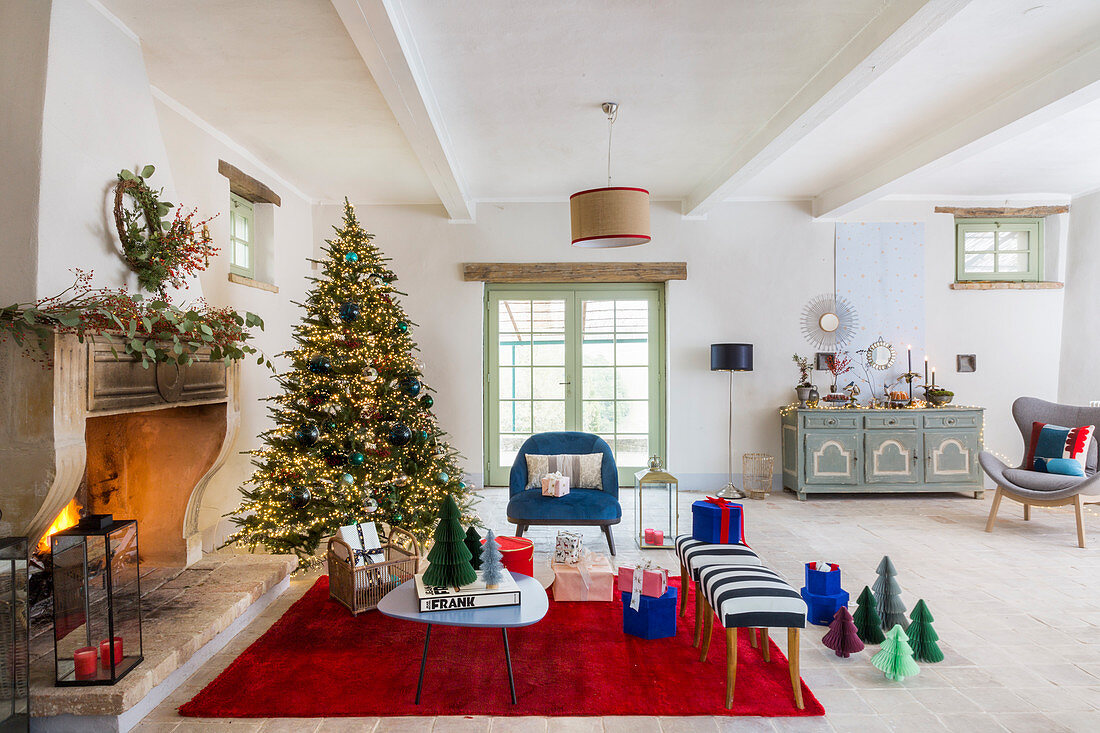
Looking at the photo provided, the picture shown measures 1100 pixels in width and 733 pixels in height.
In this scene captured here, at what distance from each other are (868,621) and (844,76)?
2.70 metres

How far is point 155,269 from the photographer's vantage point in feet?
9.73

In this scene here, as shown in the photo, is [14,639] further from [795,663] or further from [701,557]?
[795,663]

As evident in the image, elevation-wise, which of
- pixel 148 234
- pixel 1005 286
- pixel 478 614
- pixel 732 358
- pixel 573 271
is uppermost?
pixel 573 271

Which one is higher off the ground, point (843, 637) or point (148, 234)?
point (148, 234)

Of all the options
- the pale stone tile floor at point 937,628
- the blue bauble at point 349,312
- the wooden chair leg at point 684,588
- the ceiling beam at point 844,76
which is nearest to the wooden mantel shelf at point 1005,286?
the pale stone tile floor at point 937,628

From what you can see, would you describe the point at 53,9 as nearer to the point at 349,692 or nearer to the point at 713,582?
the point at 349,692

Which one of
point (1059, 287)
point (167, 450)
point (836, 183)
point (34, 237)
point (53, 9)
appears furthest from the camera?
point (1059, 287)

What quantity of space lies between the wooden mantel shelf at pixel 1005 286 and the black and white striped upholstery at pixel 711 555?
4.91 meters

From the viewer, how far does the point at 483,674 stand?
2.65 metres

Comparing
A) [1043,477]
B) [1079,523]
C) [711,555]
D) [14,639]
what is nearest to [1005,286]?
[1043,477]

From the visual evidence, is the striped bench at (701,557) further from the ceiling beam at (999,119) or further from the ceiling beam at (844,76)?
the ceiling beam at (999,119)

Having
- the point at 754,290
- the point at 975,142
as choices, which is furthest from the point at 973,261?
the point at 975,142

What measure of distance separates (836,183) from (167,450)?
18.7 feet

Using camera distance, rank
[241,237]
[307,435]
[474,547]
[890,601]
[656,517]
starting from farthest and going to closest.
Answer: [656,517], [241,237], [307,435], [890,601], [474,547]
